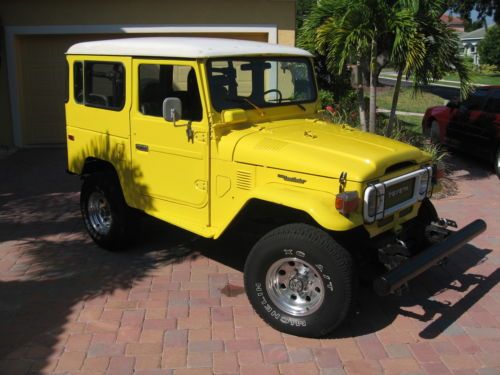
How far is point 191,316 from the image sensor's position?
436 centimetres

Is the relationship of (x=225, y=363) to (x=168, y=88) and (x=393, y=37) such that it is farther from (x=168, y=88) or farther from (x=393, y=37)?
(x=393, y=37)

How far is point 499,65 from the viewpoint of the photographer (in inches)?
1724

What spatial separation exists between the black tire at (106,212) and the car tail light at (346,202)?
2511 millimetres

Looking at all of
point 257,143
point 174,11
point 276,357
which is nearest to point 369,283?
point 276,357

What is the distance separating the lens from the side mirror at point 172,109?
4.38m

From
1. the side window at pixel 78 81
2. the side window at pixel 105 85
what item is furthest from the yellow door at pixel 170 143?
the side window at pixel 78 81

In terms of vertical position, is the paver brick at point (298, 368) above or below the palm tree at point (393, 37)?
below

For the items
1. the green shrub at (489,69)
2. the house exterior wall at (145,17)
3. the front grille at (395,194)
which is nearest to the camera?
the front grille at (395,194)

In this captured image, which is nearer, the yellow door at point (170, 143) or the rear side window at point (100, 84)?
the yellow door at point (170, 143)

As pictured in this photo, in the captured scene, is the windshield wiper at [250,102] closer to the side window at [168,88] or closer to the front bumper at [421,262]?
the side window at [168,88]

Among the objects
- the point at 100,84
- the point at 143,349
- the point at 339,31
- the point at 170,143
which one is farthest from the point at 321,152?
the point at 339,31

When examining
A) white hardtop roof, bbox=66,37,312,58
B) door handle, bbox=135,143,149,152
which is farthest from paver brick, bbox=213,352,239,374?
white hardtop roof, bbox=66,37,312,58

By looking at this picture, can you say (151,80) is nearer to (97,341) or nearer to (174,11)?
(97,341)

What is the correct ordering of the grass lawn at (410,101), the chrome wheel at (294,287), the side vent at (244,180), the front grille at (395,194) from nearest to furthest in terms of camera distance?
the front grille at (395,194)
the chrome wheel at (294,287)
the side vent at (244,180)
the grass lawn at (410,101)
